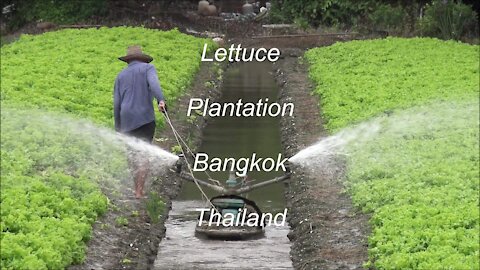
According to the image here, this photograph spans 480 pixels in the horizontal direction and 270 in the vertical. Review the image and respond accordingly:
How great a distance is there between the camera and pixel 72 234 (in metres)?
13.8

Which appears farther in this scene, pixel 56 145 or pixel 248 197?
pixel 248 197

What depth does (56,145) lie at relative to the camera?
60.0ft

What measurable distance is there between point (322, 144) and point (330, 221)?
6144 mm

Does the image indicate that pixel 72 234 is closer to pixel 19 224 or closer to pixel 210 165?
pixel 19 224

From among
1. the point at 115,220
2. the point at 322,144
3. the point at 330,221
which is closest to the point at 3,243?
the point at 115,220

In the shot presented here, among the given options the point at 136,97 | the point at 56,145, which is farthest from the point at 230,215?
the point at 56,145

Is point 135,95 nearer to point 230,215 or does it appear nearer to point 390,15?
point 230,215

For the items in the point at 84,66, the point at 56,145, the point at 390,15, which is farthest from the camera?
the point at 390,15

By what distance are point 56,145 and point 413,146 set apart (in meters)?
5.92

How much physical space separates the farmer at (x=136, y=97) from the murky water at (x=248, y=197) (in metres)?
1.44

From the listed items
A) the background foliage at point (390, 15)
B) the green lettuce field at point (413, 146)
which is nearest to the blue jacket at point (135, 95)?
the green lettuce field at point (413, 146)

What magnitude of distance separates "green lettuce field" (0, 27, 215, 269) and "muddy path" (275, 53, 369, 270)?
9.19ft

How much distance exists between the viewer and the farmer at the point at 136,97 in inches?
635

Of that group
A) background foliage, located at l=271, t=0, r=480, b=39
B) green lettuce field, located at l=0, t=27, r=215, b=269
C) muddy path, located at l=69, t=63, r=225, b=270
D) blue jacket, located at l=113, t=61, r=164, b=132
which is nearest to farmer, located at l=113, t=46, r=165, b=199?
blue jacket, located at l=113, t=61, r=164, b=132
